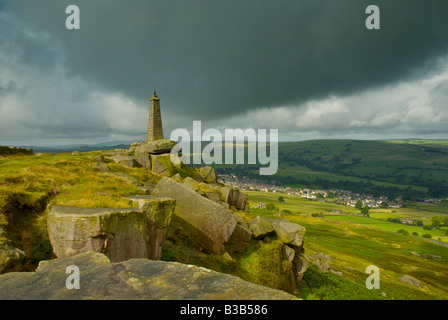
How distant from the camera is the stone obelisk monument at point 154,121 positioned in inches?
1766

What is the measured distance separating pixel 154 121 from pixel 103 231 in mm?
39670

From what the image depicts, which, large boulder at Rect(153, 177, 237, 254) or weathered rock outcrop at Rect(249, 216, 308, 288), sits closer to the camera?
large boulder at Rect(153, 177, 237, 254)

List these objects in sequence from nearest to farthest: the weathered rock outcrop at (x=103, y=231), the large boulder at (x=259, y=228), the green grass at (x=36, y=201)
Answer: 1. the weathered rock outcrop at (x=103, y=231)
2. the green grass at (x=36, y=201)
3. the large boulder at (x=259, y=228)

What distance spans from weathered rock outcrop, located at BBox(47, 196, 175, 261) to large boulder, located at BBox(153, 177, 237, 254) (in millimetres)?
5129

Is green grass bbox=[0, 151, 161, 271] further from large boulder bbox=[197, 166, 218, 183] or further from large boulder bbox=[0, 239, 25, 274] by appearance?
large boulder bbox=[197, 166, 218, 183]

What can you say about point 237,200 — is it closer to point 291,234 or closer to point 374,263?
point 291,234

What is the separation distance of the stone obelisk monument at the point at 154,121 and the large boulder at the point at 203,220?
31600mm

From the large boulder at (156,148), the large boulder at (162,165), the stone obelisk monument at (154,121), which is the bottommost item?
the large boulder at (162,165)

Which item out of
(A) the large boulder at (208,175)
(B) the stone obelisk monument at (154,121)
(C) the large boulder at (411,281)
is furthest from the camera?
(C) the large boulder at (411,281)

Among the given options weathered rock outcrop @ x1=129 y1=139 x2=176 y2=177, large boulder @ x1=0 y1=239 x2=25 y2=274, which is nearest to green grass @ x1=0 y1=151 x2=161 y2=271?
large boulder @ x1=0 y1=239 x2=25 y2=274

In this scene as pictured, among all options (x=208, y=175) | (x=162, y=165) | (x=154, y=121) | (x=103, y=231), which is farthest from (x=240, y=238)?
(x=154, y=121)

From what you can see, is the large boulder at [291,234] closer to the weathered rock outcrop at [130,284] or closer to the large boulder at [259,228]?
the large boulder at [259,228]

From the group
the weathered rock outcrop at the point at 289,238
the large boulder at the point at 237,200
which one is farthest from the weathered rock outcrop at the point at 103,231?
the large boulder at the point at 237,200

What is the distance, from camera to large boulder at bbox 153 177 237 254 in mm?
15594
